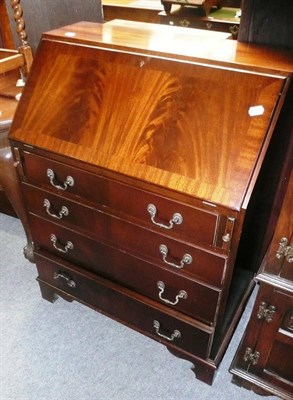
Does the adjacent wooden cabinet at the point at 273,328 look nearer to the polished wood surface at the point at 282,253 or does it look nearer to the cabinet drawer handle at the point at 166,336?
the polished wood surface at the point at 282,253

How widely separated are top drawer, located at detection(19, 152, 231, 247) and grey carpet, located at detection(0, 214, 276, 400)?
684 millimetres

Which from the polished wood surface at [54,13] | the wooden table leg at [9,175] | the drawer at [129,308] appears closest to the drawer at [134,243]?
the drawer at [129,308]

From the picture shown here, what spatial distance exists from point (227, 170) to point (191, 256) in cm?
28

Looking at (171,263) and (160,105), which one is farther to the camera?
(171,263)

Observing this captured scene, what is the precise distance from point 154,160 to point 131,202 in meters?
0.16

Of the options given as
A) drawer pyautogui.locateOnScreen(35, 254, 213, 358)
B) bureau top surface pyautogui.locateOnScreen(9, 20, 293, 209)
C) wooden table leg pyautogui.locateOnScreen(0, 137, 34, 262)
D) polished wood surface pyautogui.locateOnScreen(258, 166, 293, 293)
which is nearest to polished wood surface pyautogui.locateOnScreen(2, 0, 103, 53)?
bureau top surface pyautogui.locateOnScreen(9, 20, 293, 209)

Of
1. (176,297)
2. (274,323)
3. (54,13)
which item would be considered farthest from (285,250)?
(54,13)

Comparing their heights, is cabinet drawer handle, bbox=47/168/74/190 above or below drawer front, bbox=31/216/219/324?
above

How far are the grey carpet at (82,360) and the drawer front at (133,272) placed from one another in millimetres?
352

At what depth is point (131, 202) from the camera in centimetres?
103

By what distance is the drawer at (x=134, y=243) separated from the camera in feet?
3.33

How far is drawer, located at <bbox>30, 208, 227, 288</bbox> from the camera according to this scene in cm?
102

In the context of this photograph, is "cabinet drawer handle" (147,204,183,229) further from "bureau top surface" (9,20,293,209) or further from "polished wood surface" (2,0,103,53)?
"polished wood surface" (2,0,103,53)

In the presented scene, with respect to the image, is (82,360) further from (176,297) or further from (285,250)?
(285,250)
